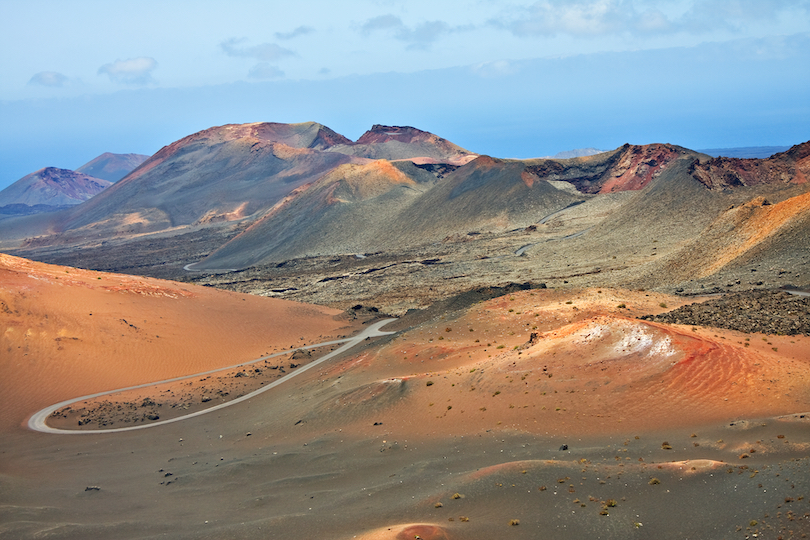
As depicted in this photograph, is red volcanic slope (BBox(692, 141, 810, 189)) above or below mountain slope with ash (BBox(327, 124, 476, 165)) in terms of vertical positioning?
below

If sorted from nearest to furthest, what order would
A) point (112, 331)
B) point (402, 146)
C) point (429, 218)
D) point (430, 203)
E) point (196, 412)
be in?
point (196, 412) < point (112, 331) < point (429, 218) < point (430, 203) < point (402, 146)

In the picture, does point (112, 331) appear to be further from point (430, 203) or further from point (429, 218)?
point (430, 203)

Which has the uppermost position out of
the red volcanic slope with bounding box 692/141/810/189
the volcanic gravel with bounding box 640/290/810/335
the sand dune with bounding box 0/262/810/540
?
the red volcanic slope with bounding box 692/141/810/189

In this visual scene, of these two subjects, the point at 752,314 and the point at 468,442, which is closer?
the point at 468,442

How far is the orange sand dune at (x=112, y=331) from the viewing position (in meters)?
29.8

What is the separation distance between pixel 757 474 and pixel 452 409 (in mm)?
9253

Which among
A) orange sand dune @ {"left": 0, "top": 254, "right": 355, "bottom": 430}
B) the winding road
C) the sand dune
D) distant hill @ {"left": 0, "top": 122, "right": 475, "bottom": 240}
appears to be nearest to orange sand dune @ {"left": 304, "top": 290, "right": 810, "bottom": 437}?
the sand dune

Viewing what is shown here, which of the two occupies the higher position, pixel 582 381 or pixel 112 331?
pixel 112 331

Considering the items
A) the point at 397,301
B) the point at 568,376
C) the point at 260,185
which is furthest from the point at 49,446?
the point at 260,185

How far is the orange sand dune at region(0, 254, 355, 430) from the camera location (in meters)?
29.8

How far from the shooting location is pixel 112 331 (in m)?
33.8

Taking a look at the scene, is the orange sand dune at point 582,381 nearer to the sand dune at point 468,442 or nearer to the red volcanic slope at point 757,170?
the sand dune at point 468,442

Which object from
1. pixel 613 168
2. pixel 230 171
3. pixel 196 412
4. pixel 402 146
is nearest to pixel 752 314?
pixel 196 412

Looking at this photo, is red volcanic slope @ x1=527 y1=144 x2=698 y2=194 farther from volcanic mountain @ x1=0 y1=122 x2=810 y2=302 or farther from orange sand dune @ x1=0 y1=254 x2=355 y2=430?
orange sand dune @ x1=0 y1=254 x2=355 y2=430
